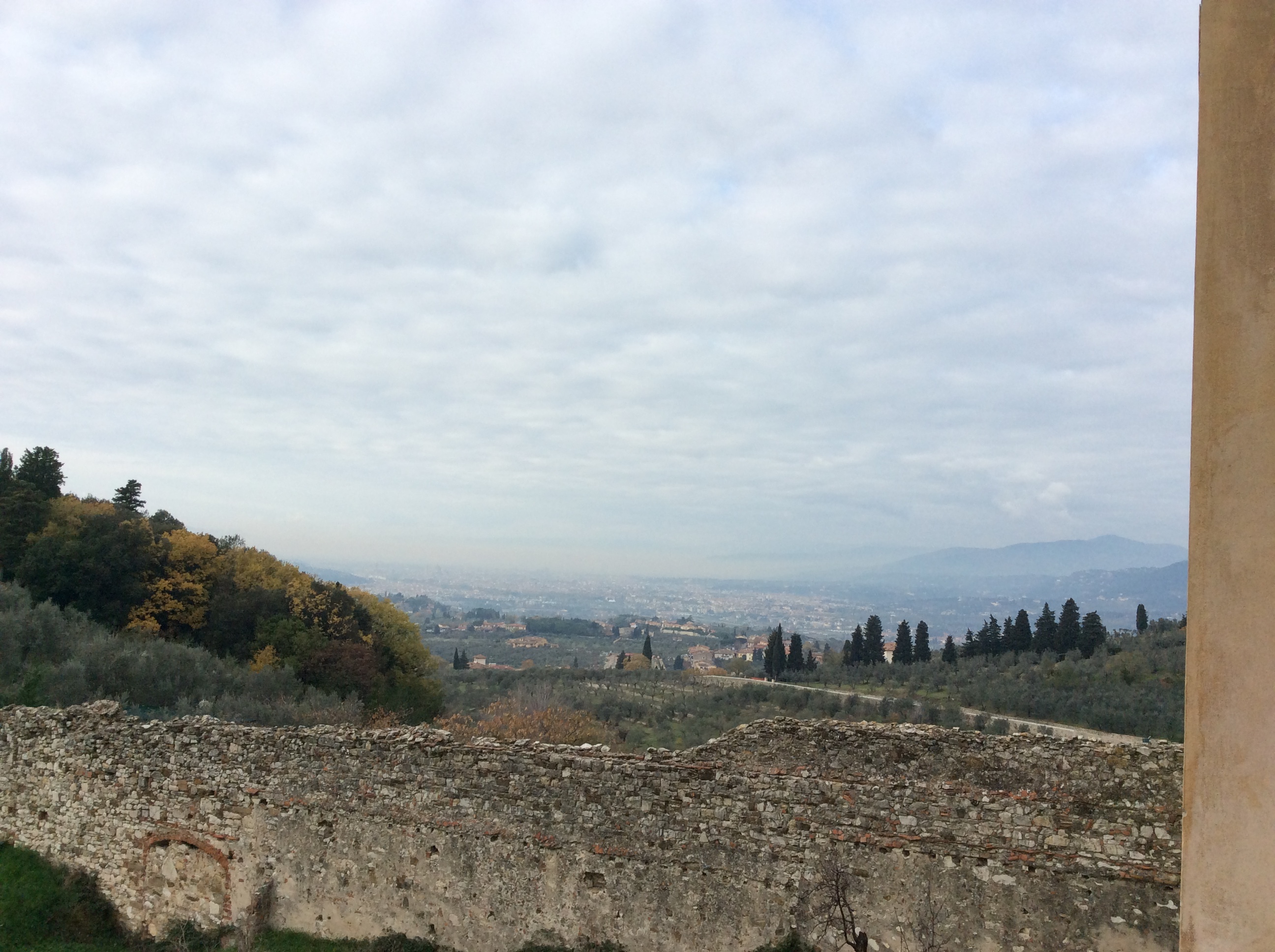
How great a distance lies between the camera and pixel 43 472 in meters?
32.0

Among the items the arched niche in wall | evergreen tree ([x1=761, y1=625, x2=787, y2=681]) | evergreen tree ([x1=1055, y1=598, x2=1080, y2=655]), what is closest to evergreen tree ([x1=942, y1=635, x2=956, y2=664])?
evergreen tree ([x1=1055, y1=598, x2=1080, y2=655])

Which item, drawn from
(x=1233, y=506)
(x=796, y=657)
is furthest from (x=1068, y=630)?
(x=1233, y=506)

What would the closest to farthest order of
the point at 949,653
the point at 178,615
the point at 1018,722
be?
the point at 178,615 → the point at 1018,722 → the point at 949,653

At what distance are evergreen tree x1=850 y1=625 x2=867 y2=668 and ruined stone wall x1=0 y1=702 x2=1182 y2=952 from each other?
44054mm

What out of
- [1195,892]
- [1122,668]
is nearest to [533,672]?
[1122,668]

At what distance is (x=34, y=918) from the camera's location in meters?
10.2

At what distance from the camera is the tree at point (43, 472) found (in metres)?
31.4

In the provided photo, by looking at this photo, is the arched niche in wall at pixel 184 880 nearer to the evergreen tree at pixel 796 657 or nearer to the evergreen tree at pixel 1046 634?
the evergreen tree at pixel 1046 634

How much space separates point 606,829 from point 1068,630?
4333 centimetres

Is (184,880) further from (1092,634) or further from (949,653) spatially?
(949,653)

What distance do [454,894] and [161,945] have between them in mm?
4303

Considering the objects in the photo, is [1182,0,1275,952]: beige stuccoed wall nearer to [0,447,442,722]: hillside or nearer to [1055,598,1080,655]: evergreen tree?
[0,447,442,722]: hillside

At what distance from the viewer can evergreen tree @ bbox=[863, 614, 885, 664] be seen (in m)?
50.2

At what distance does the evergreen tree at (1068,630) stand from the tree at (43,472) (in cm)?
5038
